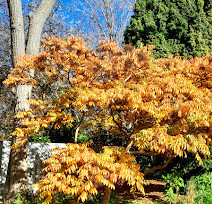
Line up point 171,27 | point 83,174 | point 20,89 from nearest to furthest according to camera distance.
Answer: point 83,174 < point 20,89 < point 171,27

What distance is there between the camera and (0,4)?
35.8 feet

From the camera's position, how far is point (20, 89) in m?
5.50

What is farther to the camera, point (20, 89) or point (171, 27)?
point (171, 27)

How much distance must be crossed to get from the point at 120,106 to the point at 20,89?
112 inches

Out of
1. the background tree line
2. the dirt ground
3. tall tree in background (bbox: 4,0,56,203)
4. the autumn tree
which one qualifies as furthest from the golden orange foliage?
the background tree line

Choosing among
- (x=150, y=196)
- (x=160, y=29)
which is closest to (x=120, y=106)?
(x=150, y=196)

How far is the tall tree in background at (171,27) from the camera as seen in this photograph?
402 inches

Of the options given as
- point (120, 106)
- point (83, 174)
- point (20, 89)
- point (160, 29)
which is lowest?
point (83, 174)

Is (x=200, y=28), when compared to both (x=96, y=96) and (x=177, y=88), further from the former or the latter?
(x=96, y=96)

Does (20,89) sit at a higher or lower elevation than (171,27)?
lower

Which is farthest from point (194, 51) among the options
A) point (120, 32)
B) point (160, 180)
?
point (160, 180)

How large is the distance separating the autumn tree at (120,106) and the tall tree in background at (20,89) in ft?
2.15

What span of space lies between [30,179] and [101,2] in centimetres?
1182

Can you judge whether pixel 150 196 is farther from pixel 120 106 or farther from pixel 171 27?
pixel 171 27
